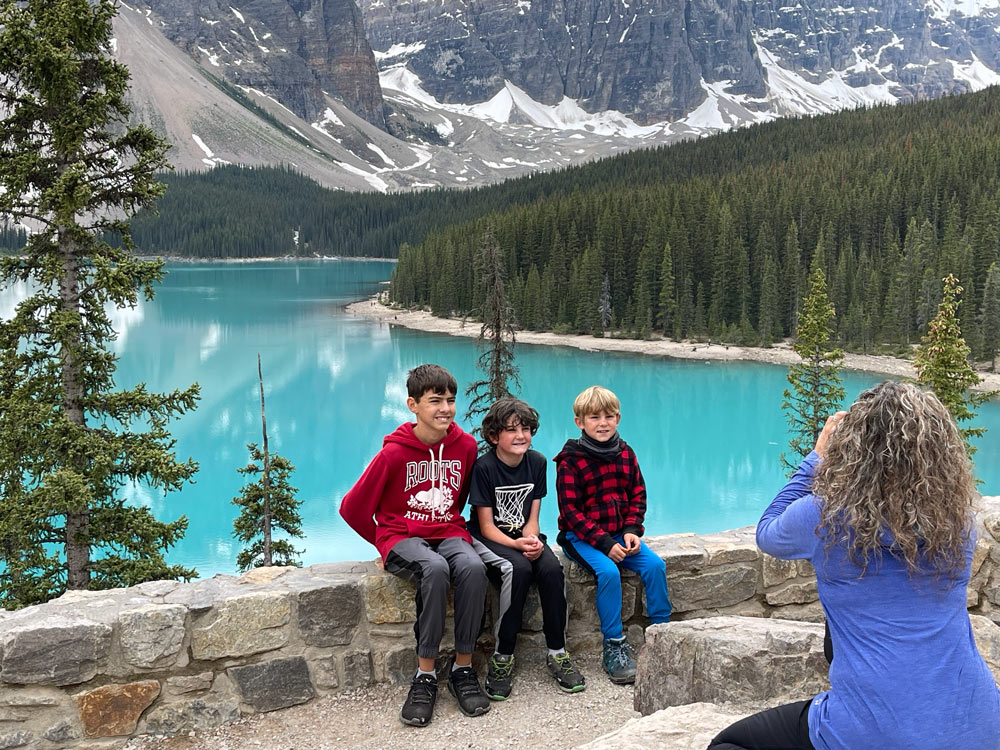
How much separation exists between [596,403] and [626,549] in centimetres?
90

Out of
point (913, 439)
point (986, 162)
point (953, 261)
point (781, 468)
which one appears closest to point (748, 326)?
point (953, 261)

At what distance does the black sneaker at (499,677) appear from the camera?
15.0ft

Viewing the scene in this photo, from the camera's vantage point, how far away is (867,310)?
54812 mm

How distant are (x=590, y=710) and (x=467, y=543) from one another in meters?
1.13

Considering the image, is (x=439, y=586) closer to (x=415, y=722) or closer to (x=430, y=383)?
(x=415, y=722)

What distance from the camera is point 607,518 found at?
506cm

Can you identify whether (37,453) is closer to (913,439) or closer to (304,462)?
(913,439)

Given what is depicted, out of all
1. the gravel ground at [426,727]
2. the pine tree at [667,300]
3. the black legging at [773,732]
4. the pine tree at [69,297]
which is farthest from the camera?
the pine tree at [667,300]

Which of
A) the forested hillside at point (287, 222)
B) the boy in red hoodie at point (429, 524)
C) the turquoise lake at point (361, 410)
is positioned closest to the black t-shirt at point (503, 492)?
the boy in red hoodie at point (429, 524)

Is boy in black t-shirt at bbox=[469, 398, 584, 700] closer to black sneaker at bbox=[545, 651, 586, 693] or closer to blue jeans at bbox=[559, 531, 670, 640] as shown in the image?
black sneaker at bbox=[545, 651, 586, 693]

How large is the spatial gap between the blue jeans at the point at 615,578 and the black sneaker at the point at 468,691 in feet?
2.83

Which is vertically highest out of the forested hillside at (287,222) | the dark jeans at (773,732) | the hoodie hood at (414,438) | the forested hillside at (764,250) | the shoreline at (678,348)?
the forested hillside at (287,222)

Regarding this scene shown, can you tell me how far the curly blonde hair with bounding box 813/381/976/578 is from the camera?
7.89 feet

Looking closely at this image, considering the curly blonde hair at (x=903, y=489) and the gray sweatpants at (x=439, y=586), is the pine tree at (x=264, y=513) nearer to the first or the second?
the gray sweatpants at (x=439, y=586)
